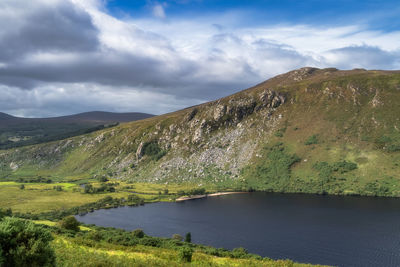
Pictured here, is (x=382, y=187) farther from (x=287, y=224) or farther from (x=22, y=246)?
(x=22, y=246)

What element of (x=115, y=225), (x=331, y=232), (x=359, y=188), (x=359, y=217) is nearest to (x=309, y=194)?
(x=359, y=188)

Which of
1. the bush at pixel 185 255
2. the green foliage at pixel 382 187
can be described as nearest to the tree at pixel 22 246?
the bush at pixel 185 255

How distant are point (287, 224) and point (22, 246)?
118423mm

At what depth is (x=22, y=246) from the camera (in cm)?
2633

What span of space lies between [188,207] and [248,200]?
37807mm

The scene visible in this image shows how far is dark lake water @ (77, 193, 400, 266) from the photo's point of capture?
96.3m

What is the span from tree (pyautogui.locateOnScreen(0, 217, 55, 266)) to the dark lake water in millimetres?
78962

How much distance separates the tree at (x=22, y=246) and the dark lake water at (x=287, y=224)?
79.0 metres

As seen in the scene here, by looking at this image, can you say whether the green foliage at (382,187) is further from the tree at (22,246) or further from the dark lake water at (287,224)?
the tree at (22,246)

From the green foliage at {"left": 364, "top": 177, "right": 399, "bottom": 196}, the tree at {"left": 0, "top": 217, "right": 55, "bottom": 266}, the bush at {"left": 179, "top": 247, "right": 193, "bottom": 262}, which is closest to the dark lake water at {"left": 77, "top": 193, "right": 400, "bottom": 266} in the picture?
the green foliage at {"left": 364, "top": 177, "right": 399, "bottom": 196}

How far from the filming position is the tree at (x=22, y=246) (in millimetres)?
26203

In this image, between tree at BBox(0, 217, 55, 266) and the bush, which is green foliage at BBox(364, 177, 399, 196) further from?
tree at BBox(0, 217, 55, 266)

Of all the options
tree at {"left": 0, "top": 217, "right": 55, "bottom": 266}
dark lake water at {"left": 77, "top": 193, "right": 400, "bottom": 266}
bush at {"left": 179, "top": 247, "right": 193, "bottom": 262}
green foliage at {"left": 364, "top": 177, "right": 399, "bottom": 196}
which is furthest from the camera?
green foliage at {"left": 364, "top": 177, "right": 399, "bottom": 196}

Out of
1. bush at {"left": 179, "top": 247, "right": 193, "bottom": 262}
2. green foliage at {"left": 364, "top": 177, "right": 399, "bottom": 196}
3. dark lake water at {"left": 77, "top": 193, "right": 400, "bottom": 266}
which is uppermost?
bush at {"left": 179, "top": 247, "right": 193, "bottom": 262}
